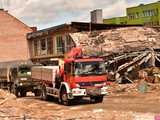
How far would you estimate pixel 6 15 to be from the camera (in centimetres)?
7444

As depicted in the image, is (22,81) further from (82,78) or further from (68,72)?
(82,78)

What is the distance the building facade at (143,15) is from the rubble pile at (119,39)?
60157 millimetres

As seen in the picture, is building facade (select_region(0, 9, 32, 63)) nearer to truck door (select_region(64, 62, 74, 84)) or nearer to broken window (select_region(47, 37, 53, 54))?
broken window (select_region(47, 37, 53, 54))

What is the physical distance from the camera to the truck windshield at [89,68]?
92.0 feet

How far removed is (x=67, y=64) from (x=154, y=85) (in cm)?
1127

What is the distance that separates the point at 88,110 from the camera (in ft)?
85.0

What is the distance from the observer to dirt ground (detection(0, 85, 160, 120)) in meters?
22.5

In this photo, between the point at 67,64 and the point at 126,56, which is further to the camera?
the point at 126,56

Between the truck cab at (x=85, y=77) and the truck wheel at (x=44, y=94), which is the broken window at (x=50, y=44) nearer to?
the truck wheel at (x=44, y=94)

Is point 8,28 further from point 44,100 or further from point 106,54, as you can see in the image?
point 44,100

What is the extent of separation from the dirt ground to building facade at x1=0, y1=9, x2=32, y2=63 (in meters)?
40.4

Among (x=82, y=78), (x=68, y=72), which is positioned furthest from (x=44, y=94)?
(x=82, y=78)

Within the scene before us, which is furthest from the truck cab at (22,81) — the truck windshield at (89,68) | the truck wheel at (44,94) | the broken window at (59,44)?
the broken window at (59,44)

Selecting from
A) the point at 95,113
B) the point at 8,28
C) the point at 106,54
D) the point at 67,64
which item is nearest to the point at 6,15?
the point at 8,28
